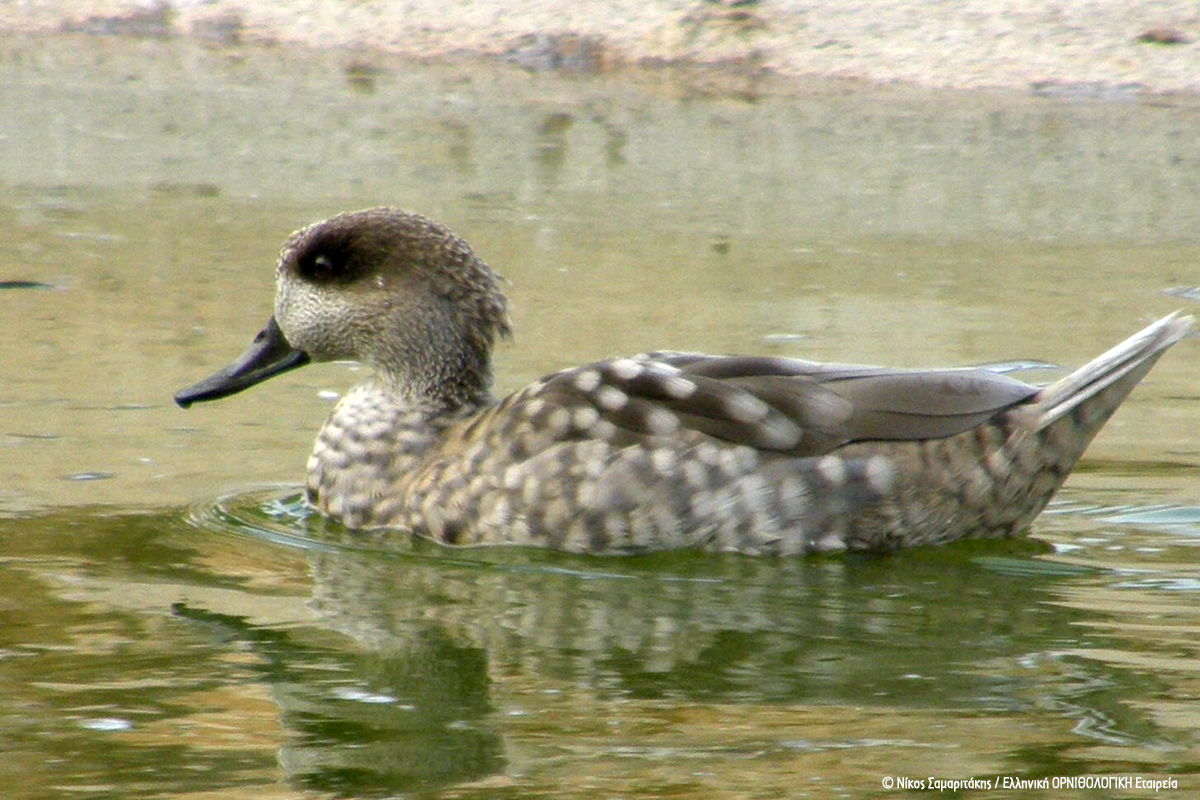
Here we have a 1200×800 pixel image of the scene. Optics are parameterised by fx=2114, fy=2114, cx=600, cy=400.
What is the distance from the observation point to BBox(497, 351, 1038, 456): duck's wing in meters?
6.05

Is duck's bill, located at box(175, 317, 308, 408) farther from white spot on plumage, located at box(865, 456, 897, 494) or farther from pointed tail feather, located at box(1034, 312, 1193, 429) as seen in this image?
pointed tail feather, located at box(1034, 312, 1193, 429)

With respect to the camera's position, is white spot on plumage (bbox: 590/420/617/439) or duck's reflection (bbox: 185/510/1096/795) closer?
duck's reflection (bbox: 185/510/1096/795)

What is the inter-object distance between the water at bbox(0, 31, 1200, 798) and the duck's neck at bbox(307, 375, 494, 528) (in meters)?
0.13

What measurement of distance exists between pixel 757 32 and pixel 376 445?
9.65 m

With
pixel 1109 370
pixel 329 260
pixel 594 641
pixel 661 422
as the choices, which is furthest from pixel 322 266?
pixel 1109 370

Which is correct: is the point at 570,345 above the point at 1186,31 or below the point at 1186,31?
below

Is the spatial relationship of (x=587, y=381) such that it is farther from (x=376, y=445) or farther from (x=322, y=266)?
(x=322, y=266)

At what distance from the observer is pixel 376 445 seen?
6.53 metres

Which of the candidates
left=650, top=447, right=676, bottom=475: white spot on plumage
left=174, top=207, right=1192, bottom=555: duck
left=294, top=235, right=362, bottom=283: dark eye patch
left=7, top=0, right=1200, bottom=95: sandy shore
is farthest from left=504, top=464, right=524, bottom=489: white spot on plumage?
left=7, top=0, right=1200, bottom=95: sandy shore

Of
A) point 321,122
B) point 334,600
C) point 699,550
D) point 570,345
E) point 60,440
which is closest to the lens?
point 334,600

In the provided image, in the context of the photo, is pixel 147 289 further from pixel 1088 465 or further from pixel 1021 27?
pixel 1021 27

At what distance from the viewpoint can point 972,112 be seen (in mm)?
14320

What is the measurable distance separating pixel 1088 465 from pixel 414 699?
3.19 m

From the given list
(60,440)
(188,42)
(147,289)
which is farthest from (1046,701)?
(188,42)
